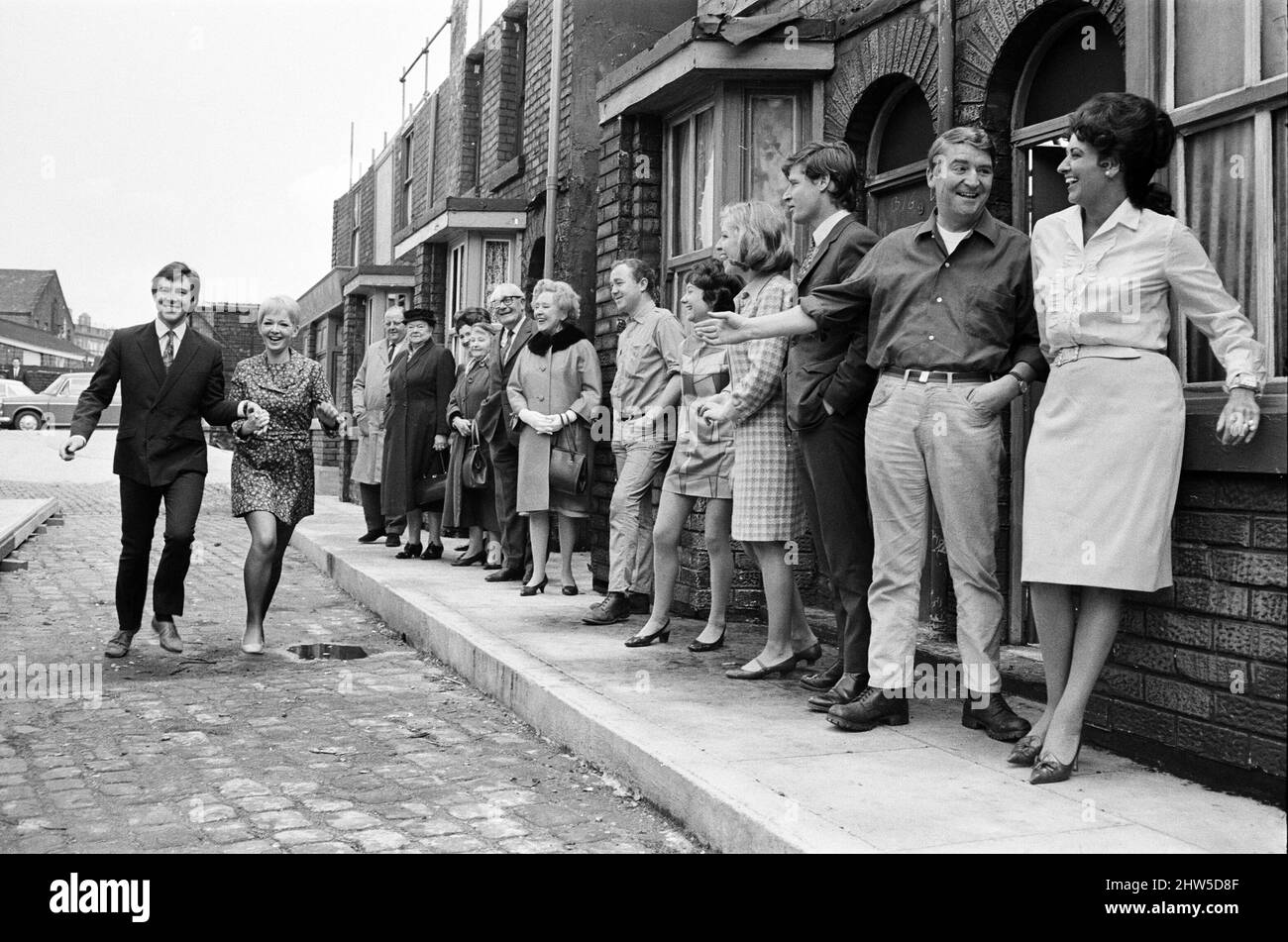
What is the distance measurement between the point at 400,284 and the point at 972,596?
49.7 ft

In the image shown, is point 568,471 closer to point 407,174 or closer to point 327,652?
point 327,652

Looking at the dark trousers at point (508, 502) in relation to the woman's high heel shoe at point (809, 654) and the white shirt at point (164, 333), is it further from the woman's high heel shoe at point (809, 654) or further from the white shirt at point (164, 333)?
the woman's high heel shoe at point (809, 654)

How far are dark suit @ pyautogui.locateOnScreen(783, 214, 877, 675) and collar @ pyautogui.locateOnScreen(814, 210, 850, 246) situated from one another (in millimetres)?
85

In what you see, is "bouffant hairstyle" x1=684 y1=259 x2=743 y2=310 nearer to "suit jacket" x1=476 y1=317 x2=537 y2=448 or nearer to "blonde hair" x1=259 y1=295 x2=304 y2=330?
"blonde hair" x1=259 y1=295 x2=304 y2=330

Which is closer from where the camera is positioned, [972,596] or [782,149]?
A: [972,596]

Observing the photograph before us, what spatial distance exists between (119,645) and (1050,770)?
16.2ft

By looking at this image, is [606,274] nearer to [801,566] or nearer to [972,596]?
[801,566]

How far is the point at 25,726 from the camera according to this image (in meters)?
5.27

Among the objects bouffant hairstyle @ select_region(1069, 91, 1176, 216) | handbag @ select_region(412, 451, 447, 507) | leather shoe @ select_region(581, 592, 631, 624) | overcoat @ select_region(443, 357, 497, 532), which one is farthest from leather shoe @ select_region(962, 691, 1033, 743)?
handbag @ select_region(412, 451, 447, 507)

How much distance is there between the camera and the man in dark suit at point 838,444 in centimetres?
482

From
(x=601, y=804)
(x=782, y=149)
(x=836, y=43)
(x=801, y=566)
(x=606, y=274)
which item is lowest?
(x=601, y=804)

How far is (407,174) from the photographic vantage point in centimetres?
2014

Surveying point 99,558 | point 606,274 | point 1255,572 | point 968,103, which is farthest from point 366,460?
point 1255,572
